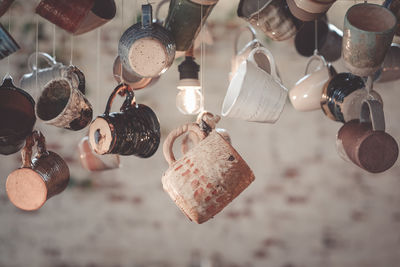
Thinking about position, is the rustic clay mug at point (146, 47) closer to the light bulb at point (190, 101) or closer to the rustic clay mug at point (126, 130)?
the rustic clay mug at point (126, 130)

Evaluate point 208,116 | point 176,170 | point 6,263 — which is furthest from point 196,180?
point 6,263

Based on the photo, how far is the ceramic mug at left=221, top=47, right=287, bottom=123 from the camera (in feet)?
3.48

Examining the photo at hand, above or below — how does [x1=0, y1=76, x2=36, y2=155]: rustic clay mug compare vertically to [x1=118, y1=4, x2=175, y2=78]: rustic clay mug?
below

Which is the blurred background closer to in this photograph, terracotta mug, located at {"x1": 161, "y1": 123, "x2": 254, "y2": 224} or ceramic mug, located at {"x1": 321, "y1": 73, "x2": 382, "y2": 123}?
ceramic mug, located at {"x1": 321, "y1": 73, "x2": 382, "y2": 123}

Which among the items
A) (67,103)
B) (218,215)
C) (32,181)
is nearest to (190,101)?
(67,103)

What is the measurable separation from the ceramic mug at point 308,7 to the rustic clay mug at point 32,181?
88 cm

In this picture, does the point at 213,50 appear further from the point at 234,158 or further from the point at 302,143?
the point at 234,158

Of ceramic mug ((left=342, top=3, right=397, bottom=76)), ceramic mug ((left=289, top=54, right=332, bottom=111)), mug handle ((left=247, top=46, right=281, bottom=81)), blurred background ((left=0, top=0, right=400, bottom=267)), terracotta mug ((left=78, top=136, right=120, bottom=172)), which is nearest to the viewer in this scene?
ceramic mug ((left=342, top=3, right=397, bottom=76))

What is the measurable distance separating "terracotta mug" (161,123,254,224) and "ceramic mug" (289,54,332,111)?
0.55m

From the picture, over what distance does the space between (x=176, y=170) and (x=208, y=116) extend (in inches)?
7.6

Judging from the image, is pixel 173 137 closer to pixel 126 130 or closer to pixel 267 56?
pixel 126 130

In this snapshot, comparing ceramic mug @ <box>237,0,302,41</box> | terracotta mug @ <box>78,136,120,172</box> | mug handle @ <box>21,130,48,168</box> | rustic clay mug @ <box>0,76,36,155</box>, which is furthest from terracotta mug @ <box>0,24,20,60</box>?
ceramic mug @ <box>237,0,302,41</box>

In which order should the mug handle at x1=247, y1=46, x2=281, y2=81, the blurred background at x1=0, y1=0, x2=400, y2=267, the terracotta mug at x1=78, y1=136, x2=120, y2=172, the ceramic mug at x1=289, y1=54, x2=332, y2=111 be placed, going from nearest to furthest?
the mug handle at x1=247, y1=46, x2=281, y2=81
the ceramic mug at x1=289, y1=54, x2=332, y2=111
the terracotta mug at x1=78, y1=136, x2=120, y2=172
the blurred background at x1=0, y1=0, x2=400, y2=267

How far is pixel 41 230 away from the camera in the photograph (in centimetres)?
216
